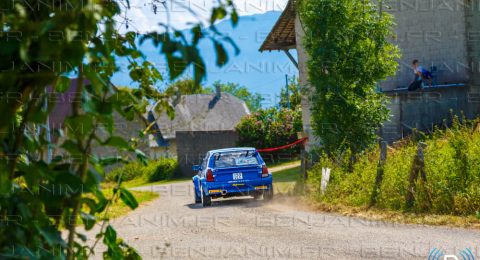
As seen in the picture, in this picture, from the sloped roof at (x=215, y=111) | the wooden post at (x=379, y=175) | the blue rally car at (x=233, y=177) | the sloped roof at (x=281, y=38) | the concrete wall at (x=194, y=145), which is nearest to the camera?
the wooden post at (x=379, y=175)

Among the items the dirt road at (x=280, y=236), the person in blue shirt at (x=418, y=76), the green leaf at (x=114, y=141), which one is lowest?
the dirt road at (x=280, y=236)

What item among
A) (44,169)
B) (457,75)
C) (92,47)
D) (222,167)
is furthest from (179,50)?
(457,75)

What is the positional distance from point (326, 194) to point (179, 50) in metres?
16.1

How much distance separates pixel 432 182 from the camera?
14938 mm

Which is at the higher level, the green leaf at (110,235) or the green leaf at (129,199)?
the green leaf at (129,199)

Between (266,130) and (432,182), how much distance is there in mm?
33479

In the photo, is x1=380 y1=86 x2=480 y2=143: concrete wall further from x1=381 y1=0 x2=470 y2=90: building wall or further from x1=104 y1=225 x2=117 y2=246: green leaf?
x1=104 y1=225 x2=117 y2=246: green leaf

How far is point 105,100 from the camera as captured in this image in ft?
9.99

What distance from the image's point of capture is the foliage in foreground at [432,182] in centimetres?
1419

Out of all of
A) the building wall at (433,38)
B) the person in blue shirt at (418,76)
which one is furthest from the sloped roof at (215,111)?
the person in blue shirt at (418,76)

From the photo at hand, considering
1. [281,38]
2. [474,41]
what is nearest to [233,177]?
[474,41]

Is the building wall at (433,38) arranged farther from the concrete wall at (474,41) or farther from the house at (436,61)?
the concrete wall at (474,41)

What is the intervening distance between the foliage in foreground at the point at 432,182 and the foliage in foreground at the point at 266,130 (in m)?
29.3

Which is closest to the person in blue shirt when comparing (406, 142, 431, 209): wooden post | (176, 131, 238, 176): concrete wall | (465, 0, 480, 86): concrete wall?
(465, 0, 480, 86): concrete wall
